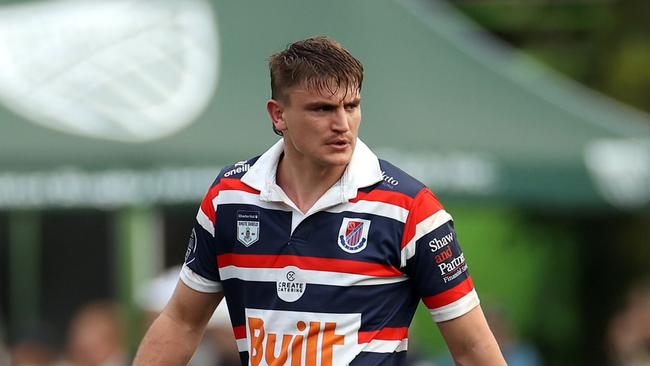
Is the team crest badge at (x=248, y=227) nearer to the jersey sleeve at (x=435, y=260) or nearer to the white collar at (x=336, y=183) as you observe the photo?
the white collar at (x=336, y=183)

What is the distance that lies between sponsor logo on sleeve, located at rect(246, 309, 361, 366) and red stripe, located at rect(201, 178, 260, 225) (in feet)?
1.34

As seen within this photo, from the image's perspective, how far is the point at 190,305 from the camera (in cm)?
497

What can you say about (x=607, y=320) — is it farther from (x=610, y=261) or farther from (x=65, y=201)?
(x=65, y=201)

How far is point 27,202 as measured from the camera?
33.6 ft

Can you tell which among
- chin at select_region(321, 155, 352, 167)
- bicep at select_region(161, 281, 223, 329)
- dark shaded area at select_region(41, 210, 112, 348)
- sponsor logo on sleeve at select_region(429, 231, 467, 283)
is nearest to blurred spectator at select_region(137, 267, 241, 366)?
bicep at select_region(161, 281, 223, 329)

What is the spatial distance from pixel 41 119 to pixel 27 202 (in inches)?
24.8

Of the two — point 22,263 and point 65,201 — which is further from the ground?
point 65,201

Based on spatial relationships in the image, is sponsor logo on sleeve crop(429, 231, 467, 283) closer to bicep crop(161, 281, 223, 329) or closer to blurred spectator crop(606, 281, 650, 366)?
bicep crop(161, 281, 223, 329)

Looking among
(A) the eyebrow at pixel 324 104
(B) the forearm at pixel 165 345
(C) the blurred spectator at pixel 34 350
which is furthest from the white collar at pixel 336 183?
(C) the blurred spectator at pixel 34 350

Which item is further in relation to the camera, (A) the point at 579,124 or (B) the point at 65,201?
(A) the point at 579,124

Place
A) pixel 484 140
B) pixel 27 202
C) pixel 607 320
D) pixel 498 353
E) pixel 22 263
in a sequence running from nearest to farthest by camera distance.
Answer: pixel 498 353 → pixel 27 202 → pixel 484 140 → pixel 22 263 → pixel 607 320

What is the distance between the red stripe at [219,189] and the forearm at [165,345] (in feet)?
1.27

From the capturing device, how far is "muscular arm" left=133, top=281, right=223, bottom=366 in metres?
4.95

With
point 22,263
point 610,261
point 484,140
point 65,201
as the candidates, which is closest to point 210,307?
point 65,201
